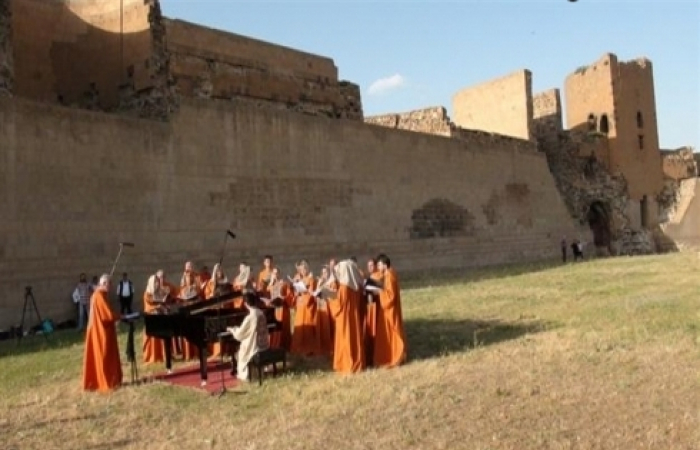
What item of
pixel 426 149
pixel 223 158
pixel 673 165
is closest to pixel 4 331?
pixel 223 158

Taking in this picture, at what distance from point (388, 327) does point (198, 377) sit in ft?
7.34

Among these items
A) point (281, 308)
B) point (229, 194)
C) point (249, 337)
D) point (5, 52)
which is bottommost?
point (249, 337)

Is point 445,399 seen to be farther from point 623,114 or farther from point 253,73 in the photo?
point 623,114

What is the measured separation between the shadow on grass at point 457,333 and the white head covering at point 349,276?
110 centimetres

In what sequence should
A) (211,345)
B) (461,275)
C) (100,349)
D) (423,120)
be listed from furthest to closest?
(423,120) → (461,275) → (211,345) → (100,349)

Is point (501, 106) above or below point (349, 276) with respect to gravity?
above

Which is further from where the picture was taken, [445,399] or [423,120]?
[423,120]

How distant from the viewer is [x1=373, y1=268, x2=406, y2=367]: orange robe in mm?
8445

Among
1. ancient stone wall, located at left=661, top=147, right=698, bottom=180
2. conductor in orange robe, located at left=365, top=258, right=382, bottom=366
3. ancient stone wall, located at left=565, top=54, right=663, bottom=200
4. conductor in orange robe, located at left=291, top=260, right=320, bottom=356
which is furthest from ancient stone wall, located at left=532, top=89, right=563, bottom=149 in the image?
conductor in orange robe, located at left=365, top=258, right=382, bottom=366

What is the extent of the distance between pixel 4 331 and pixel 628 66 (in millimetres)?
29628

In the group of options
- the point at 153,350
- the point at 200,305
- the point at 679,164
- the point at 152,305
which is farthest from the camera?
the point at 679,164

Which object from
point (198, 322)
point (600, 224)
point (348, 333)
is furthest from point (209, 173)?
point (600, 224)

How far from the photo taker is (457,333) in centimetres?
1020

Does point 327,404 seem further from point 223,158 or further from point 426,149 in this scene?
point 426,149
